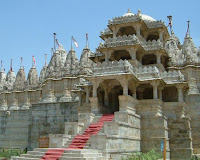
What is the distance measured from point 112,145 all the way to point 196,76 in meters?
14.6

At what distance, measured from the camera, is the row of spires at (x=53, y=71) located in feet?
127

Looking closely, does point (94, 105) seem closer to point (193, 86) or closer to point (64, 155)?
point (64, 155)

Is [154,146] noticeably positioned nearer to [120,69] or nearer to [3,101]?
[120,69]

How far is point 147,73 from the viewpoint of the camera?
84.5ft

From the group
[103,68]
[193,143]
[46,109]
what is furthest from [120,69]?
[46,109]

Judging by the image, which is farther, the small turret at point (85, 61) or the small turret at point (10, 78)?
the small turret at point (10, 78)

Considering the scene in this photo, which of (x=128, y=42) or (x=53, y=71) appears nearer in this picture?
(x=128, y=42)

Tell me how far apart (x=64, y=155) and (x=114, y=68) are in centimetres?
907

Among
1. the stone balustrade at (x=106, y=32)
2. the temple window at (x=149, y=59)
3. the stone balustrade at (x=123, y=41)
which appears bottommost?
the temple window at (x=149, y=59)

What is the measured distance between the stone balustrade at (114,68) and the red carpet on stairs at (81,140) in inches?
144

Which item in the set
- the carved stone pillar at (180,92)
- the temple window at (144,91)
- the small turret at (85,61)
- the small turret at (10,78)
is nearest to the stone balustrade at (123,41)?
the temple window at (144,91)

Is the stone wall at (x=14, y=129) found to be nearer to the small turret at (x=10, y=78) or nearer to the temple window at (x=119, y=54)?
the small turret at (x=10, y=78)

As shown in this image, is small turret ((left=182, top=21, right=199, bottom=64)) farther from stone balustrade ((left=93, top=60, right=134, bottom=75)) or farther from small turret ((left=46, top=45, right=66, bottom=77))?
small turret ((left=46, top=45, right=66, bottom=77))

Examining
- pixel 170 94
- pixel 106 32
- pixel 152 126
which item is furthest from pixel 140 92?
pixel 106 32
